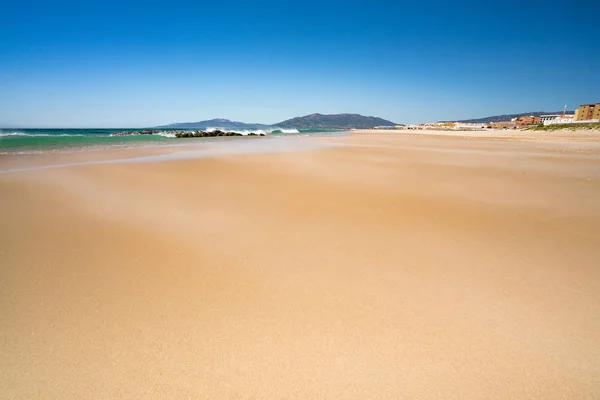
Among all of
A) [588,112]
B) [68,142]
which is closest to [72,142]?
[68,142]

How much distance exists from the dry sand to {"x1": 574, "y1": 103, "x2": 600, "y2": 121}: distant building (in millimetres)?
106450

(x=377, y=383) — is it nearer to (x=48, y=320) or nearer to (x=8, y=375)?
(x=8, y=375)

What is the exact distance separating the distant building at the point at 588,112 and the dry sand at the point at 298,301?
106450mm

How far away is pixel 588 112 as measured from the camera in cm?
8488

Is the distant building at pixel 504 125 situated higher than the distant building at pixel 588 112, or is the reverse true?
the distant building at pixel 588 112

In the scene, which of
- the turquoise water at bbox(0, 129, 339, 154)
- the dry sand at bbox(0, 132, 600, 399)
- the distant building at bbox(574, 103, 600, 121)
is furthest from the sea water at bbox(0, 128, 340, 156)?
the distant building at bbox(574, 103, 600, 121)

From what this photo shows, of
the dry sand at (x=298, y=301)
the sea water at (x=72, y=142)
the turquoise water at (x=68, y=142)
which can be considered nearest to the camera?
the dry sand at (x=298, y=301)

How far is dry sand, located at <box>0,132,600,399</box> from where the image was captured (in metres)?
1.73

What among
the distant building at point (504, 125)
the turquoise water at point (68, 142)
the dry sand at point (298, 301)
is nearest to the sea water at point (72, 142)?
the turquoise water at point (68, 142)

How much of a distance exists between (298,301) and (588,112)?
117 meters

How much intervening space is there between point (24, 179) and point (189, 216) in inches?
231

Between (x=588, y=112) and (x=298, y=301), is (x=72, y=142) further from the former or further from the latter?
(x=588, y=112)

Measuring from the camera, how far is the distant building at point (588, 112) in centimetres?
7986

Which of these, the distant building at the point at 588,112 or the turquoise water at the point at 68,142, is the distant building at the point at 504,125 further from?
the turquoise water at the point at 68,142
